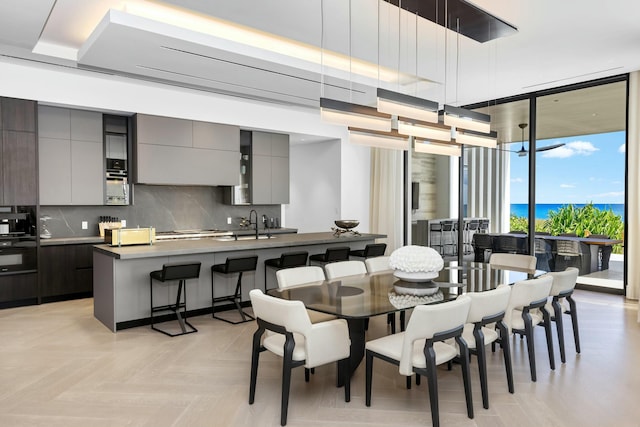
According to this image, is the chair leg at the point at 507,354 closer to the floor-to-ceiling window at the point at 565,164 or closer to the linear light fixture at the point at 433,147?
the linear light fixture at the point at 433,147

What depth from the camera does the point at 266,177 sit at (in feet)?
25.4

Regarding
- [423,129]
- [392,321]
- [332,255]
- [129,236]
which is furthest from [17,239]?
[423,129]

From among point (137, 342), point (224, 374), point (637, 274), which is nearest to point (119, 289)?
point (137, 342)

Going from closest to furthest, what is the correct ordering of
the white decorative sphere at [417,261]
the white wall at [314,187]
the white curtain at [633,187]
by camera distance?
the white decorative sphere at [417,261]
the white curtain at [633,187]
the white wall at [314,187]

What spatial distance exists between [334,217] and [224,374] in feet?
17.3

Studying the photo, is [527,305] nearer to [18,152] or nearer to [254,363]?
[254,363]

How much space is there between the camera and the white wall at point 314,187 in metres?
8.46

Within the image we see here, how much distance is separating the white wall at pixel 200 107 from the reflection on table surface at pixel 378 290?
13.4 feet

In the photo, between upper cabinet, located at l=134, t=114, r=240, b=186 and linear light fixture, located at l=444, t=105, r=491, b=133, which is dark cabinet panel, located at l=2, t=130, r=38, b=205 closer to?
upper cabinet, located at l=134, t=114, r=240, b=186

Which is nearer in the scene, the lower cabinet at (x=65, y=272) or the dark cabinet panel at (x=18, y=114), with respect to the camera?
the dark cabinet panel at (x=18, y=114)

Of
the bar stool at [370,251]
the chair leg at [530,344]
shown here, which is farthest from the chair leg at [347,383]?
the bar stool at [370,251]

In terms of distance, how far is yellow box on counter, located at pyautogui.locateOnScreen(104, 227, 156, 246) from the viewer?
4523mm

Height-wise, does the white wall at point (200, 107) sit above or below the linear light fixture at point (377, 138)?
above

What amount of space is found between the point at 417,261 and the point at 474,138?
1.84 m
